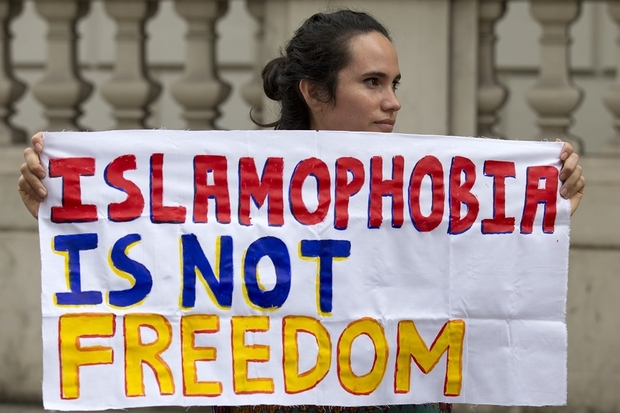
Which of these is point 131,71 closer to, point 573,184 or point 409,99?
point 409,99

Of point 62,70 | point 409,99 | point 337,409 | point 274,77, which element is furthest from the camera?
point 62,70

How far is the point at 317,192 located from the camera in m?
3.39

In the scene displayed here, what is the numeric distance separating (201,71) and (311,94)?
2549 millimetres

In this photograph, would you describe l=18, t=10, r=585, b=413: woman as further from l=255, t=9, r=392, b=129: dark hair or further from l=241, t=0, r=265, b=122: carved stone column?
l=241, t=0, r=265, b=122: carved stone column

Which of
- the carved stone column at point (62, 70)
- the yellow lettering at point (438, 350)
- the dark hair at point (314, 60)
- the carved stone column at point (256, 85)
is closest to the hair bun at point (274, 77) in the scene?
the dark hair at point (314, 60)

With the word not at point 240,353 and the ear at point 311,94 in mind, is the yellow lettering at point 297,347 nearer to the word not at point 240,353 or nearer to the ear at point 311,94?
the word not at point 240,353

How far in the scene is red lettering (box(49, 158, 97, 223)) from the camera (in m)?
3.39

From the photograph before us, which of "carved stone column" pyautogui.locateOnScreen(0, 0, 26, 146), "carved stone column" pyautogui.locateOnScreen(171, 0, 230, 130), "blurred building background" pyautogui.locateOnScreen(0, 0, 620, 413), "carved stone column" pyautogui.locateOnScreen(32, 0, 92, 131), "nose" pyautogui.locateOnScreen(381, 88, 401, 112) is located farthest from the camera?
"carved stone column" pyautogui.locateOnScreen(0, 0, 26, 146)

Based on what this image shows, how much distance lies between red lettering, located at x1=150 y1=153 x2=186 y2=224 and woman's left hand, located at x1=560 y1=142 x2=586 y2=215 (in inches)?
40.3

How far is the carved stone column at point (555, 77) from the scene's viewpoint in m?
5.48

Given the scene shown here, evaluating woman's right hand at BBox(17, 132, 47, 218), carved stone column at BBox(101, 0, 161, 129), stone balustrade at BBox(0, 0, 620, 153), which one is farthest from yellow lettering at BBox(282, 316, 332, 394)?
carved stone column at BBox(101, 0, 161, 129)

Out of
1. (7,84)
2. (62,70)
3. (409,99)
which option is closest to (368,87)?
(409,99)

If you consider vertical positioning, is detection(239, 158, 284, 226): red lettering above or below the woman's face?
below

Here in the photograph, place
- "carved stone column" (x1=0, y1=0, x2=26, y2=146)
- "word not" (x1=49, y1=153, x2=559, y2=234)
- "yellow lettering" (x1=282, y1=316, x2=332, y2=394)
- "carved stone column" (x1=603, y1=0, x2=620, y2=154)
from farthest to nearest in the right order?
"carved stone column" (x1=0, y1=0, x2=26, y2=146)
"carved stone column" (x1=603, y1=0, x2=620, y2=154)
"word not" (x1=49, y1=153, x2=559, y2=234)
"yellow lettering" (x1=282, y1=316, x2=332, y2=394)
